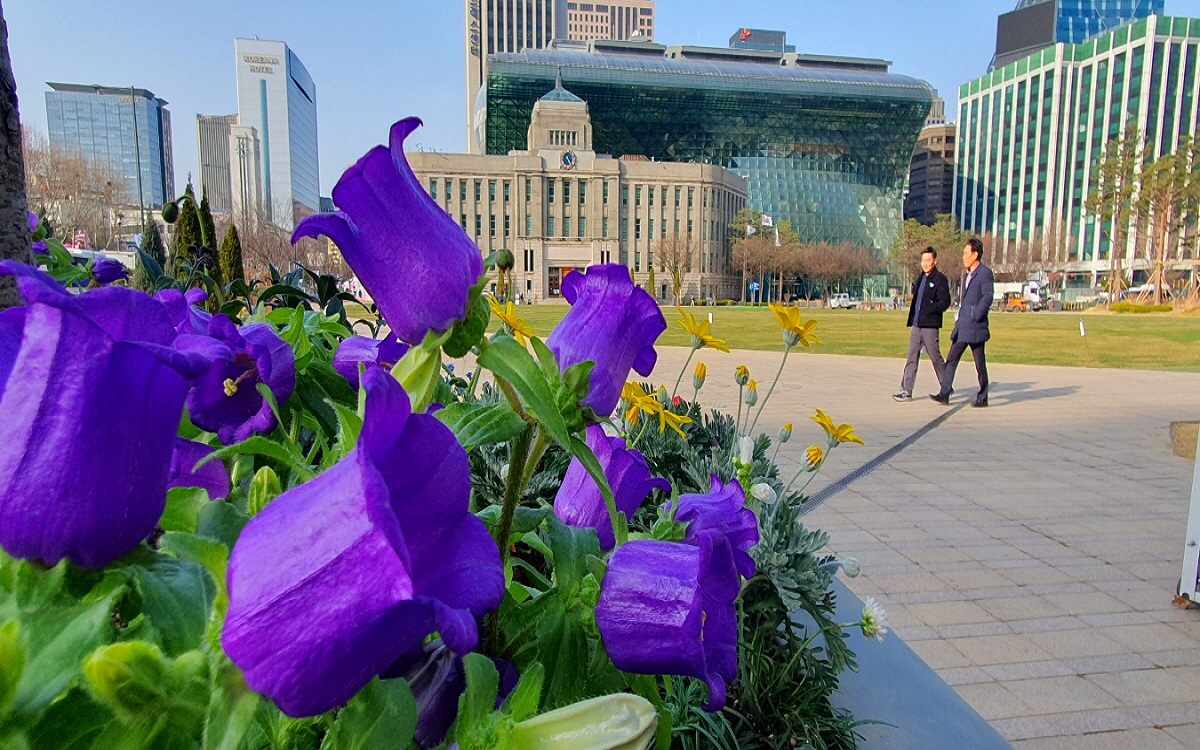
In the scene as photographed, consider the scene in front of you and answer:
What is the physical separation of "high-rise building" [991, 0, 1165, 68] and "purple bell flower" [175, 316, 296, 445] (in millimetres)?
135385

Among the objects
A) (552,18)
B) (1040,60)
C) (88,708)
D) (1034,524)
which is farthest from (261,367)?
(552,18)

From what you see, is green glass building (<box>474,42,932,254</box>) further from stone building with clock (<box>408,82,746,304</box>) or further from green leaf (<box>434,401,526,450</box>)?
green leaf (<box>434,401,526,450</box>)

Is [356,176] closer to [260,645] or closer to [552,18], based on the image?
[260,645]

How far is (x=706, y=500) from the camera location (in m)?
0.76

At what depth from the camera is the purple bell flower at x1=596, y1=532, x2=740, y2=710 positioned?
54 cm

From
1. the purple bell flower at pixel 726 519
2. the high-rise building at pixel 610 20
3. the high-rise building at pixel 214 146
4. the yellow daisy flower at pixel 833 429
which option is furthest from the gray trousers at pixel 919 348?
the high-rise building at pixel 610 20

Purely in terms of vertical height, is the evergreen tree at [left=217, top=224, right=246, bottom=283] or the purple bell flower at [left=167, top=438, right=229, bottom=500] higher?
the evergreen tree at [left=217, top=224, right=246, bottom=283]

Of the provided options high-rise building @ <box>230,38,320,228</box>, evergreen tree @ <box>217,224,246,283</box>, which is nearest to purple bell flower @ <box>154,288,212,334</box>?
evergreen tree @ <box>217,224,246,283</box>

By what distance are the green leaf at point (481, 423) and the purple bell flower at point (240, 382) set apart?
241mm

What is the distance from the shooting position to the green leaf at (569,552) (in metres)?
0.58

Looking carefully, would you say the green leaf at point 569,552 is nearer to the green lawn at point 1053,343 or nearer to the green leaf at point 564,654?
the green leaf at point 564,654

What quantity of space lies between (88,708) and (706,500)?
Result: 548mm

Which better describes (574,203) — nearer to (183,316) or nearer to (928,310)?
(928,310)

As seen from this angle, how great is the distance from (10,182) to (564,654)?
1139 millimetres
